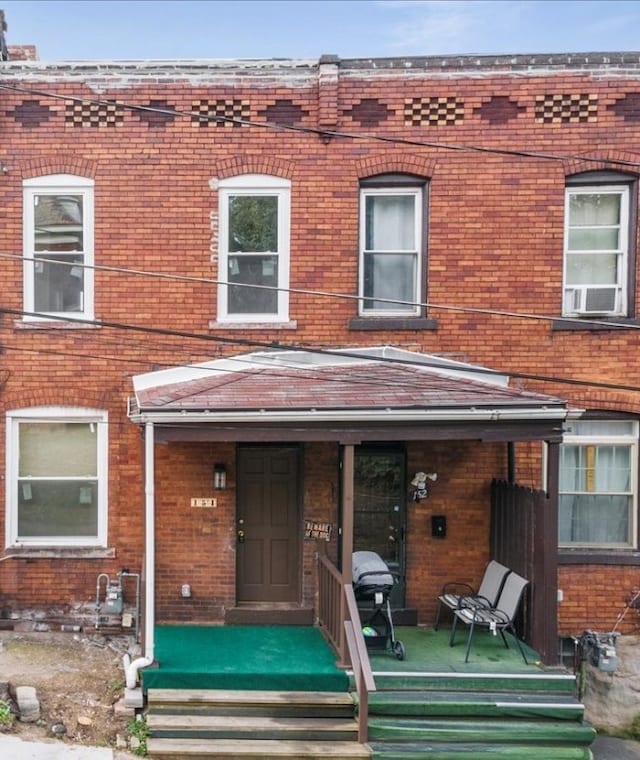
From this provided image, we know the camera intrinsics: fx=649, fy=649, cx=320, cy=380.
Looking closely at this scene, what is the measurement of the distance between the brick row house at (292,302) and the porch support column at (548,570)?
47.9 inches

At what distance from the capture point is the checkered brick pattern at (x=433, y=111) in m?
8.32

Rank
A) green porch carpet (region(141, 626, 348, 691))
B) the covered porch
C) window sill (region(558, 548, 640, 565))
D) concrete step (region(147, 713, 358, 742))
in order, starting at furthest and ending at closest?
window sill (region(558, 548, 640, 565)) → the covered porch → green porch carpet (region(141, 626, 348, 691)) → concrete step (region(147, 713, 358, 742))

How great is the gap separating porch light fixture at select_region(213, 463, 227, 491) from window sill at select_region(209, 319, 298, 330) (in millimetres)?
1752

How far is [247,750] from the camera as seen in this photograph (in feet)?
19.9

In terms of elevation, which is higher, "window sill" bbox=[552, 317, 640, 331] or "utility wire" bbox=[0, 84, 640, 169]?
"utility wire" bbox=[0, 84, 640, 169]

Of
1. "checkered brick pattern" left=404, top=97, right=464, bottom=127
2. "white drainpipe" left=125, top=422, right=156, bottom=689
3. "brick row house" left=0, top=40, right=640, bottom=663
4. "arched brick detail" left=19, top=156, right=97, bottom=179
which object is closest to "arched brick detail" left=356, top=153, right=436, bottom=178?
"brick row house" left=0, top=40, right=640, bottom=663

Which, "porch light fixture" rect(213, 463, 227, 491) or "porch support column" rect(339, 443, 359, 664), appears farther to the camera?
"porch light fixture" rect(213, 463, 227, 491)

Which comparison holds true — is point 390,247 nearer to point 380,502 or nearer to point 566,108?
point 566,108

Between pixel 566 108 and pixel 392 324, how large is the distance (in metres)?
3.55

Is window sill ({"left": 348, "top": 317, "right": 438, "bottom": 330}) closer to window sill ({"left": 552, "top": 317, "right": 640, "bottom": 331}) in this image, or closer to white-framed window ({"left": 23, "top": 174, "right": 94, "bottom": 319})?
window sill ({"left": 552, "top": 317, "right": 640, "bottom": 331})

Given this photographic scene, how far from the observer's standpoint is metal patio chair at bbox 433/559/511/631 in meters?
7.52

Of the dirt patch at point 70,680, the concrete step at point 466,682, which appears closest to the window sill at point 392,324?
the concrete step at point 466,682

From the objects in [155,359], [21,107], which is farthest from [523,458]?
[21,107]

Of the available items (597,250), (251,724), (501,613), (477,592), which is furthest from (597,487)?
(251,724)
